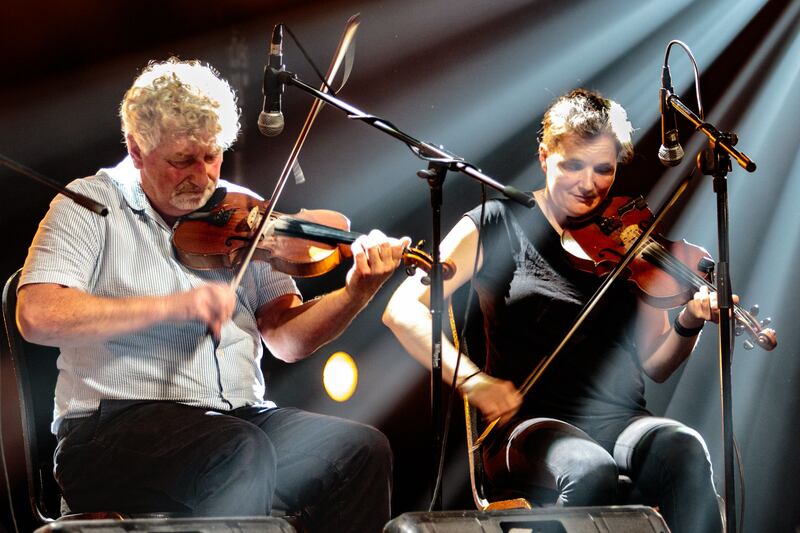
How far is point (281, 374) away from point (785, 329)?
1.59 metres

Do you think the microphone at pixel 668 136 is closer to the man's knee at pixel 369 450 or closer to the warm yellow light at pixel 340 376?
the man's knee at pixel 369 450

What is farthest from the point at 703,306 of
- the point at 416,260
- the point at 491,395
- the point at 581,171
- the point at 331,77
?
the point at 331,77

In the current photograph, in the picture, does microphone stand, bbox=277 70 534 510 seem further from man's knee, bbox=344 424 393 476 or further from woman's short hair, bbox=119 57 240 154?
woman's short hair, bbox=119 57 240 154

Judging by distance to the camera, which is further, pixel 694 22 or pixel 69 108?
pixel 694 22

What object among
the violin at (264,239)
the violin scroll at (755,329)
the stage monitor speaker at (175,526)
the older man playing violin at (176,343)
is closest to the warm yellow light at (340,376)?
the older man playing violin at (176,343)

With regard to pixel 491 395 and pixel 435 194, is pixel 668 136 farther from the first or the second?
pixel 491 395

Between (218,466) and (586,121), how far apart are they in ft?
3.86

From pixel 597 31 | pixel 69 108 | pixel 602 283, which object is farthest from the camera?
pixel 597 31

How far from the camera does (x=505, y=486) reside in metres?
2.08

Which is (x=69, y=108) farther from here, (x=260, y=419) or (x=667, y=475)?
(x=667, y=475)

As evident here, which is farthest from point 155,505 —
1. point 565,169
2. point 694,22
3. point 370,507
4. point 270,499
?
point 694,22

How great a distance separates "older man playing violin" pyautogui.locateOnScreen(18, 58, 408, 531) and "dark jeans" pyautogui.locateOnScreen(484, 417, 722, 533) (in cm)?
32

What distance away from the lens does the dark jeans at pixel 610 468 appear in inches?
76.4

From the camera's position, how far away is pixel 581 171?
2258 mm
